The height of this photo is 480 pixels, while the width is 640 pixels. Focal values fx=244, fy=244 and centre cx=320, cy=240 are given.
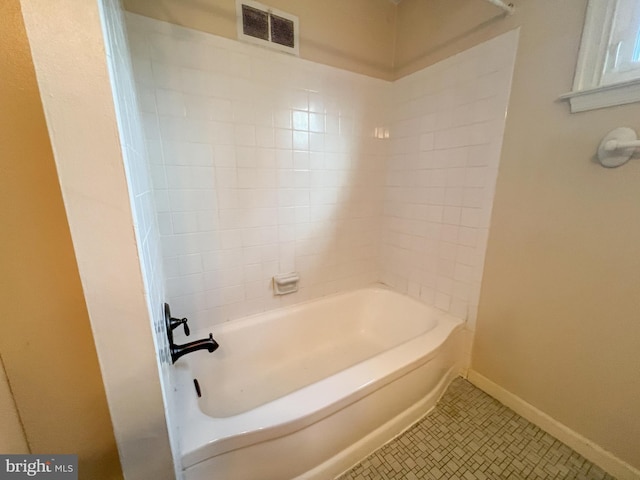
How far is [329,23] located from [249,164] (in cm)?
96

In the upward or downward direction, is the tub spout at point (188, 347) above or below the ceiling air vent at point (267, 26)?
below

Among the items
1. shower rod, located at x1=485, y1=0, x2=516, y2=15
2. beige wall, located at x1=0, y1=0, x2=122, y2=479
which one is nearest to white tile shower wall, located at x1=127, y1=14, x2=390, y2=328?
shower rod, located at x1=485, y1=0, x2=516, y2=15

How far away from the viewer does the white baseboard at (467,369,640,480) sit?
3.17ft

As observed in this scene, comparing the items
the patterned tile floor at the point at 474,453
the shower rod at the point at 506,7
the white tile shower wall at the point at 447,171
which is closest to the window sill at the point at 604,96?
the white tile shower wall at the point at 447,171

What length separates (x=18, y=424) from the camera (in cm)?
47

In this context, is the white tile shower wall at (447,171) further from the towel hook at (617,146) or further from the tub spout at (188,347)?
the tub spout at (188,347)

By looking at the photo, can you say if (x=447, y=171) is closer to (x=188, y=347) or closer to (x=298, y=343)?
(x=298, y=343)

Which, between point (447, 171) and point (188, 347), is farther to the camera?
point (447, 171)

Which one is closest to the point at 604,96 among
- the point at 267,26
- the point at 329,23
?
the point at 329,23

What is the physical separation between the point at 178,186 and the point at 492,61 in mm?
1670

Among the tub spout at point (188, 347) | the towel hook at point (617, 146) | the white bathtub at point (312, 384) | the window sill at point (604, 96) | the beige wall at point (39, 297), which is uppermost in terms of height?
the window sill at point (604, 96)

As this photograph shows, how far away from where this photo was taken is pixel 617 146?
2.81 ft

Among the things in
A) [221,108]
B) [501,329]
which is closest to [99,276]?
[221,108]

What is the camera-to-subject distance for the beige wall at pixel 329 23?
3.60ft
